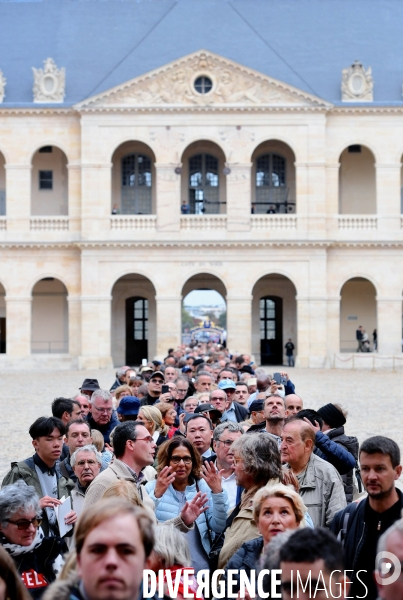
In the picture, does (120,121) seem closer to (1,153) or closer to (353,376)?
(1,153)

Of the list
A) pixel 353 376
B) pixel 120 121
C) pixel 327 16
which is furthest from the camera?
pixel 327 16

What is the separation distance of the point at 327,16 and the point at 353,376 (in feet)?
63.0

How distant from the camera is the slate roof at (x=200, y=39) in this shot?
40.9 meters

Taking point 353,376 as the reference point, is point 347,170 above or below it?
above

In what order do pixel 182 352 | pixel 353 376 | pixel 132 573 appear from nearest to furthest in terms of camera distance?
1. pixel 132 573
2. pixel 182 352
3. pixel 353 376

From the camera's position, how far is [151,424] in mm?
9688

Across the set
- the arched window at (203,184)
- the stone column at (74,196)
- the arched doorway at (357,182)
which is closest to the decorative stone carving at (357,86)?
the arched doorway at (357,182)

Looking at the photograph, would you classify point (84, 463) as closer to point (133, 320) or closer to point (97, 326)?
point (97, 326)

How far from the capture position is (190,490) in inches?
274

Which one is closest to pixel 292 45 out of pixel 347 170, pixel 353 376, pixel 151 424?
pixel 347 170

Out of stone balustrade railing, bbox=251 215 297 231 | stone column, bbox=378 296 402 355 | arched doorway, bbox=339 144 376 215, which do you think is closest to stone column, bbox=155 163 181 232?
stone balustrade railing, bbox=251 215 297 231

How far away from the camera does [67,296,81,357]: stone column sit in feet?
130

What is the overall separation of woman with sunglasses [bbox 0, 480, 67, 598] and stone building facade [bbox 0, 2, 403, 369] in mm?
33015

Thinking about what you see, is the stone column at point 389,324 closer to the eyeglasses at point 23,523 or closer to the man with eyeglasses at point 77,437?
the man with eyeglasses at point 77,437
